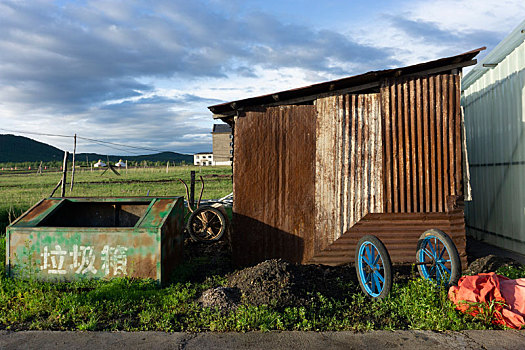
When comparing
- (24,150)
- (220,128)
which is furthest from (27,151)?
(220,128)

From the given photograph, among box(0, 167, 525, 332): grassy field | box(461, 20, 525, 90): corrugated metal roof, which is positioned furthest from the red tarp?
box(461, 20, 525, 90): corrugated metal roof

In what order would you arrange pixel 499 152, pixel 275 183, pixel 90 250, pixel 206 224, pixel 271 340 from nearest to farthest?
pixel 271 340 < pixel 90 250 < pixel 275 183 < pixel 206 224 < pixel 499 152

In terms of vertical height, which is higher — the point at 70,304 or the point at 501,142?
the point at 501,142

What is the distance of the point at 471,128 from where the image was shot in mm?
11078

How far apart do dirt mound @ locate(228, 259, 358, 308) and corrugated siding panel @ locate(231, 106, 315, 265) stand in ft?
3.21

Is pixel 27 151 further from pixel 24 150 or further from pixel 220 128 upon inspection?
pixel 220 128

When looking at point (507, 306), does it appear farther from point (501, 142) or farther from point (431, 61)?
point (501, 142)

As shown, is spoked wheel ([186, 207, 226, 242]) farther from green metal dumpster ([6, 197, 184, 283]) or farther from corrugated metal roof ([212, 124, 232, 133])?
corrugated metal roof ([212, 124, 232, 133])

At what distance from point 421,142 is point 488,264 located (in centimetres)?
241

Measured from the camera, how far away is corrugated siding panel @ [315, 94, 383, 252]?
7402mm

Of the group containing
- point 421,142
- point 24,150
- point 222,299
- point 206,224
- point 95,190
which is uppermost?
point 24,150

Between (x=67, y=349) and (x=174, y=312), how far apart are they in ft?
4.20

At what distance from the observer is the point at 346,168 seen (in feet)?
24.3

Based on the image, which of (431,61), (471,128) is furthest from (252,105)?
(471,128)
